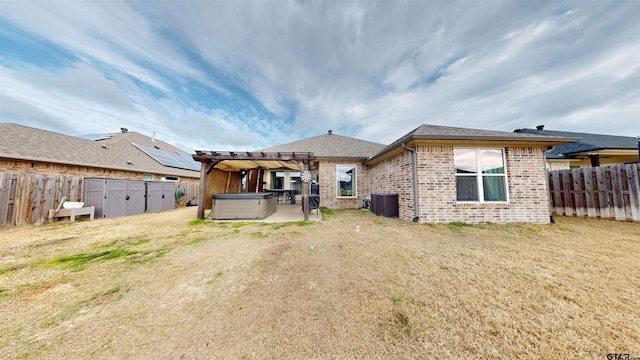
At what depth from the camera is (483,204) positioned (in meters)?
6.15

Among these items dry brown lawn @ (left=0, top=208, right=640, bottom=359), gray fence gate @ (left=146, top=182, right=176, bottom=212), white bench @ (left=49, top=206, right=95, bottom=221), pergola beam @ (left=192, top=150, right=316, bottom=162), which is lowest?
dry brown lawn @ (left=0, top=208, right=640, bottom=359)

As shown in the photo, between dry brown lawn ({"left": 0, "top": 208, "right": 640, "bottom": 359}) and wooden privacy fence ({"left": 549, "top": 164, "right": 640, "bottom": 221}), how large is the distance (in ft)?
8.37

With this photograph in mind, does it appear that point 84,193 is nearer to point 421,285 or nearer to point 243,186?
point 243,186

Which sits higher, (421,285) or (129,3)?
(129,3)

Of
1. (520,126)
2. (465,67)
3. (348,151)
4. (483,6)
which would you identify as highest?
(483,6)

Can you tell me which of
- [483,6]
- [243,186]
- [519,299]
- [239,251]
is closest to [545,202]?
[519,299]

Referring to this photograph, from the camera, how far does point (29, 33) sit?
8.86 meters

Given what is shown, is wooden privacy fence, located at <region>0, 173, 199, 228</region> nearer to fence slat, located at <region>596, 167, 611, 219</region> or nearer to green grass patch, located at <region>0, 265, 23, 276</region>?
green grass patch, located at <region>0, 265, 23, 276</region>

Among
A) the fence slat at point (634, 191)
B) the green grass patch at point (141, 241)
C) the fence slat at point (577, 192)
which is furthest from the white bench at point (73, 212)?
the fence slat at point (634, 191)

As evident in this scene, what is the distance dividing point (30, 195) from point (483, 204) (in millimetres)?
14795

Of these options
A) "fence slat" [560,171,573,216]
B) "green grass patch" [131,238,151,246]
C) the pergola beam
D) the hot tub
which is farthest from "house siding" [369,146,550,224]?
"green grass patch" [131,238,151,246]

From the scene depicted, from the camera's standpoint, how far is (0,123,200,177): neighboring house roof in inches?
305

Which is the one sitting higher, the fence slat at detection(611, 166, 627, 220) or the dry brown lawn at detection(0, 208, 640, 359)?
the fence slat at detection(611, 166, 627, 220)

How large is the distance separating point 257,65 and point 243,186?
24.2 feet
